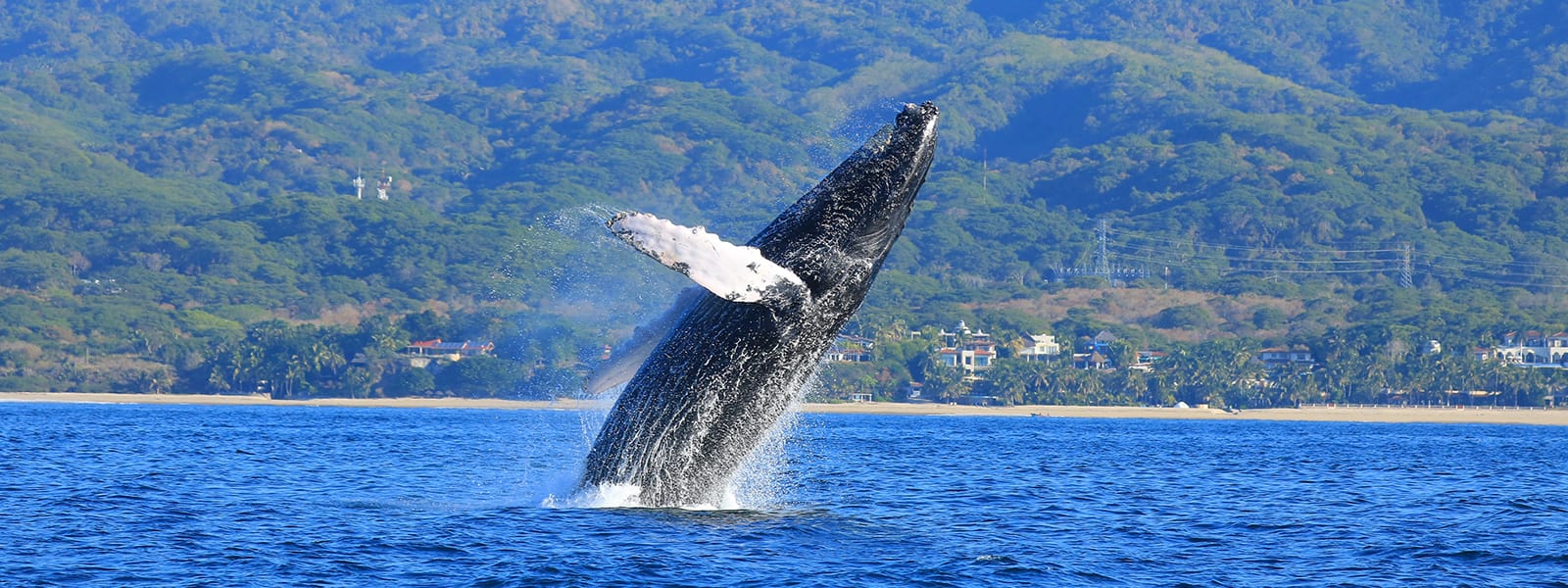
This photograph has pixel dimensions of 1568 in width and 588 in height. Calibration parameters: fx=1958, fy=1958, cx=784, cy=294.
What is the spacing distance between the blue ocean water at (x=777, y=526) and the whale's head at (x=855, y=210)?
3.31 m

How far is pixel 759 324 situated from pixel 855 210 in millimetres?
1610

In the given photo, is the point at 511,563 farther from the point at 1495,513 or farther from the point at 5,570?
the point at 1495,513

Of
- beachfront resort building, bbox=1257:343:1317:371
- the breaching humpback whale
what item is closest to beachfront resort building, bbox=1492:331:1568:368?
beachfront resort building, bbox=1257:343:1317:371

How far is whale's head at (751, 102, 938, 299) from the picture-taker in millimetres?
20531

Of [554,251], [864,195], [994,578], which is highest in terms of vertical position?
[554,251]

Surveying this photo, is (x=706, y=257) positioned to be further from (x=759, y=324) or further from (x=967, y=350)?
(x=967, y=350)

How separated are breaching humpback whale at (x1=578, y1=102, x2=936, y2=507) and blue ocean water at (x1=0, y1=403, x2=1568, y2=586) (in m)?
1.11

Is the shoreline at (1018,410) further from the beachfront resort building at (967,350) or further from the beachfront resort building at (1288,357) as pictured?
the beachfront resort building at (967,350)

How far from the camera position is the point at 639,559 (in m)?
21.0

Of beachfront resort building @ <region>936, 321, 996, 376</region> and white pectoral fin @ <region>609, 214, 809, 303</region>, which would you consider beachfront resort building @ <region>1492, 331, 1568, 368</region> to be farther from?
white pectoral fin @ <region>609, 214, 809, 303</region>

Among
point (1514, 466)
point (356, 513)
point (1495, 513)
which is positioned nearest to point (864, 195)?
point (356, 513)

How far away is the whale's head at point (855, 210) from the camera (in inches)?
808

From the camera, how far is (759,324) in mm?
20906

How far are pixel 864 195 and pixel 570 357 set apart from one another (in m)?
127
